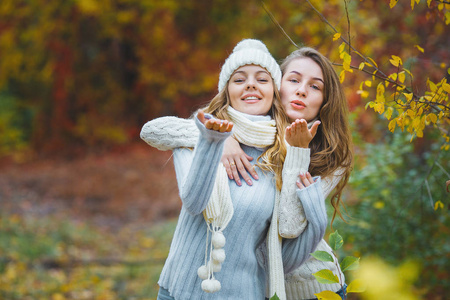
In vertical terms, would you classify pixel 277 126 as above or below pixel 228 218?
above

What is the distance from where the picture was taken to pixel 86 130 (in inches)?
484

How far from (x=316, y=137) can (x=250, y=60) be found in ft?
1.66

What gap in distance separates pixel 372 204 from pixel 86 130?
962 centimetres

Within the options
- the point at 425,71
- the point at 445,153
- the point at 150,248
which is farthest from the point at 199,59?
the point at 445,153

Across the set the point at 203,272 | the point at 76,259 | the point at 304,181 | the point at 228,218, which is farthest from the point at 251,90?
the point at 76,259

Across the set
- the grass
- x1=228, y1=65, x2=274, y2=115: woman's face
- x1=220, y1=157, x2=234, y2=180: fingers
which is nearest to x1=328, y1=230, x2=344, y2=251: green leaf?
x1=220, y1=157, x2=234, y2=180: fingers

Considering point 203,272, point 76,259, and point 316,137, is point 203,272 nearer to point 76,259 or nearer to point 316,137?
point 316,137

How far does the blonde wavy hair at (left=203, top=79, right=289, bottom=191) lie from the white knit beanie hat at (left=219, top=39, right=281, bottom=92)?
0.14ft

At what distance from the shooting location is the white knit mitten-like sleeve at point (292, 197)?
6.63 feet

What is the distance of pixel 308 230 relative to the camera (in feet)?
6.72

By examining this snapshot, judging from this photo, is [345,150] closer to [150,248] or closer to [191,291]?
[191,291]

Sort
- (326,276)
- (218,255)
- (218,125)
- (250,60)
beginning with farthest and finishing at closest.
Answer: (250,60), (218,255), (218,125), (326,276)

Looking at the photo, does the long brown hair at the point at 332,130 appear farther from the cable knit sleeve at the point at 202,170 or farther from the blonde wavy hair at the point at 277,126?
the cable knit sleeve at the point at 202,170

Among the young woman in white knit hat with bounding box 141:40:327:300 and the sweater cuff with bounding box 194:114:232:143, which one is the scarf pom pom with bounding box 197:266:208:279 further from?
the sweater cuff with bounding box 194:114:232:143
